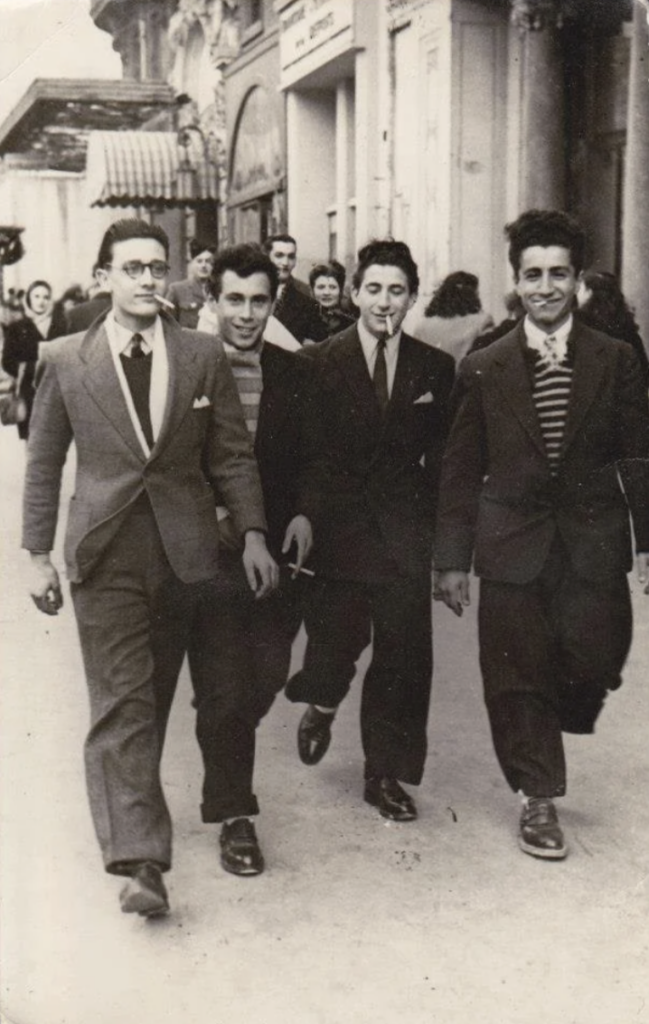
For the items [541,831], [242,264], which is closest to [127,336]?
[242,264]

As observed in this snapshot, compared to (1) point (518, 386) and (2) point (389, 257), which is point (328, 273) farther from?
(1) point (518, 386)

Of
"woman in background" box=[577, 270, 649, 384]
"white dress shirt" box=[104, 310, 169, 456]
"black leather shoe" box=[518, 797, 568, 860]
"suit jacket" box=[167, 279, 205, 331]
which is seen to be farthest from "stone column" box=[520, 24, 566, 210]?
"white dress shirt" box=[104, 310, 169, 456]

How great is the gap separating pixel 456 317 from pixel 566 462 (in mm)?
4030

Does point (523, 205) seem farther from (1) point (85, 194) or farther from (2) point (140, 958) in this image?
(1) point (85, 194)

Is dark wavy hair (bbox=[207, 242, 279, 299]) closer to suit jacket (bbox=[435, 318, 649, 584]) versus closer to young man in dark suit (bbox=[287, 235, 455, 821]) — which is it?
young man in dark suit (bbox=[287, 235, 455, 821])

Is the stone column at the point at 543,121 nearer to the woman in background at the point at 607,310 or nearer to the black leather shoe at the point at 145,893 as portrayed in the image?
the woman in background at the point at 607,310

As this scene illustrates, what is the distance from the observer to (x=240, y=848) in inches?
164

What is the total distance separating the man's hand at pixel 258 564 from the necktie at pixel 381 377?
703 mm

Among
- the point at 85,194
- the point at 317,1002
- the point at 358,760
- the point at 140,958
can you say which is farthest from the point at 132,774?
the point at 85,194

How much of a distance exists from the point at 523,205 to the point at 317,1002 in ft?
28.7

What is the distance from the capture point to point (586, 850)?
432 centimetres

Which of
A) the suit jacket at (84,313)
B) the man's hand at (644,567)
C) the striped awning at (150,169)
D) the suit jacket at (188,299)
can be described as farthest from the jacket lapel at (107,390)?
the striped awning at (150,169)

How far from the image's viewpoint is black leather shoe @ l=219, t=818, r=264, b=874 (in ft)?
13.6

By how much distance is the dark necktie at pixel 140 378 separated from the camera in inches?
154
